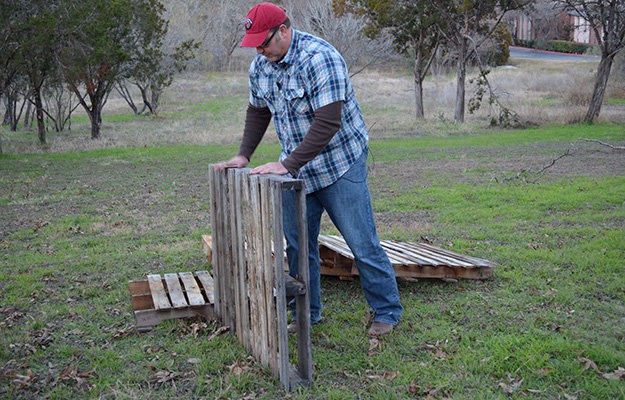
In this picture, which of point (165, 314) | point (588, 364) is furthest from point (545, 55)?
point (165, 314)

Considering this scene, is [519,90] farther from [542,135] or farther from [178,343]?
[178,343]

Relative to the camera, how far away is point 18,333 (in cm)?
496

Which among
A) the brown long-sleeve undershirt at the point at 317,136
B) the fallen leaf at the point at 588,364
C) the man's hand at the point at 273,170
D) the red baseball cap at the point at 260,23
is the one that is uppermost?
the red baseball cap at the point at 260,23

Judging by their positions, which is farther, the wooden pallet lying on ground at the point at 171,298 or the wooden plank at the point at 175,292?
the wooden plank at the point at 175,292

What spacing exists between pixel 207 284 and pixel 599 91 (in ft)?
73.6

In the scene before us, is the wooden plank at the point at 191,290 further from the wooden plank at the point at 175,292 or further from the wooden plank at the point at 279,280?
the wooden plank at the point at 279,280

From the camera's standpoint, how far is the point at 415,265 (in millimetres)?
5566

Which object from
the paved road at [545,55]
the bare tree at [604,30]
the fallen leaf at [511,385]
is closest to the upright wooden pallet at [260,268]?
the fallen leaf at [511,385]

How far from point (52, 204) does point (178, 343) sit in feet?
25.7

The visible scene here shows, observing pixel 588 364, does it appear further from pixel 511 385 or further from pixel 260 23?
pixel 260 23

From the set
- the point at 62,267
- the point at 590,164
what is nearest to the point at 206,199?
the point at 62,267

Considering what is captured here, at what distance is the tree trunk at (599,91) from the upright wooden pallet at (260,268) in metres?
22.9

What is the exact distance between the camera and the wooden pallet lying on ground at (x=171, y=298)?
196 inches

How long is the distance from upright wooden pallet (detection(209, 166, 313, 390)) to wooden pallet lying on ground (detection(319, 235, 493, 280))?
1.37m
